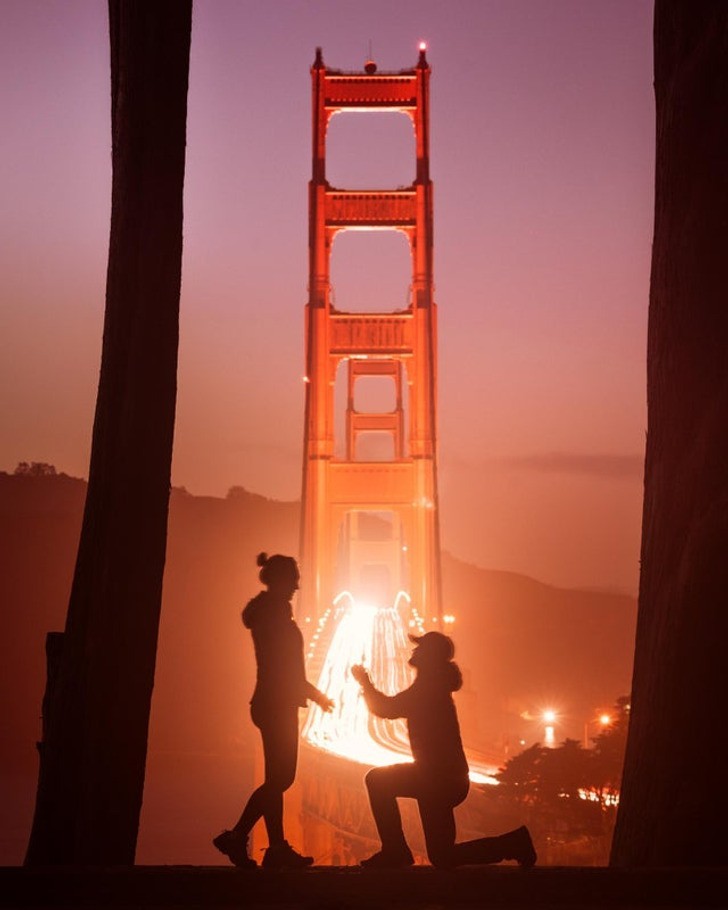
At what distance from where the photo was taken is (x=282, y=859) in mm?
3246

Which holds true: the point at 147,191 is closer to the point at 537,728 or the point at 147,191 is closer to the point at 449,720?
the point at 449,720

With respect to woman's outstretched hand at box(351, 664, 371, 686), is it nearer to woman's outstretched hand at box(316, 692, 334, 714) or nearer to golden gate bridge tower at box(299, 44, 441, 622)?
woman's outstretched hand at box(316, 692, 334, 714)

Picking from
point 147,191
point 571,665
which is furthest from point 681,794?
point 571,665

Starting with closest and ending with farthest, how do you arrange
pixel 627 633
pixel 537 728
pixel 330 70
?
pixel 330 70 → pixel 537 728 → pixel 627 633

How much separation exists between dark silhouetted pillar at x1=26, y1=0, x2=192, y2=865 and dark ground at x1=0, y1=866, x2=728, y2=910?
591 millimetres

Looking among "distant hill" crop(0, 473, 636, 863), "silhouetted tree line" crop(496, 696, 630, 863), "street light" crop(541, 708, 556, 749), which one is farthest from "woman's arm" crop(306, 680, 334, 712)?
"distant hill" crop(0, 473, 636, 863)

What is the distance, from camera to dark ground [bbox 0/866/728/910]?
276cm

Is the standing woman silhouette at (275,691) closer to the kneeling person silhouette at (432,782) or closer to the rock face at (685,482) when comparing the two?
the kneeling person silhouette at (432,782)

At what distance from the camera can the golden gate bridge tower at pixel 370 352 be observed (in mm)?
34125

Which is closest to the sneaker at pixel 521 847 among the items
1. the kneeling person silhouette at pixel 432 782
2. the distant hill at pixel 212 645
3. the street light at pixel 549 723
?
the kneeling person silhouette at pixel 432 782

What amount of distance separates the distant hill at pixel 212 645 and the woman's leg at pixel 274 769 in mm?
55855

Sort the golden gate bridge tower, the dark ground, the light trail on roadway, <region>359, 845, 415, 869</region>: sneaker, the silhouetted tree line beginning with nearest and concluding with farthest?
the dark ground
<region>359, 845, 415, 869</region>: sneaker
the silhouetted tree line
the light trail on roadway
the golden gate bridge tower

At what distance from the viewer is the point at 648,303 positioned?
12.6 ft

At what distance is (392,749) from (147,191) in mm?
22668
